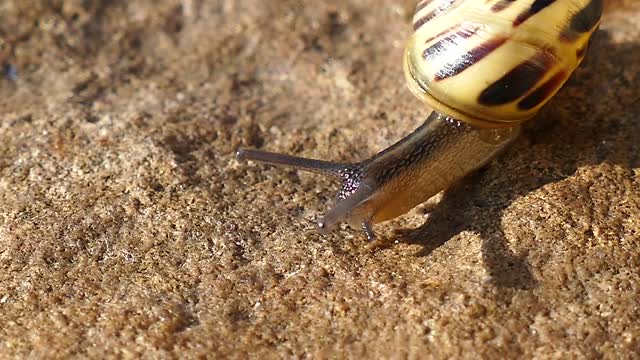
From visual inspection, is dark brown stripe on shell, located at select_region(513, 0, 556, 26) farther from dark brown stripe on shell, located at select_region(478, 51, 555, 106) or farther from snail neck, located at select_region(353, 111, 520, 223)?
snail neck, located at select_region(353, 111, 520, 223)

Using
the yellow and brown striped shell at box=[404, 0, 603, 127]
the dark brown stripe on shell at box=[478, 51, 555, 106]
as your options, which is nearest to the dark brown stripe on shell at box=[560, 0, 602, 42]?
the yellow and brown striped shell at box=[404, 0, 603, 127]

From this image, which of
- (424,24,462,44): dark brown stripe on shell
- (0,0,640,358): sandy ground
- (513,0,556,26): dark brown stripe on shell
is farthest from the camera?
(424,24,462,44): dark brown stripe on shell

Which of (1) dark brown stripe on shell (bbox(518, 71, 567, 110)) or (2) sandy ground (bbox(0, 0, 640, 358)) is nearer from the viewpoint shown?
(2) sandy ground (bbox(0, 0, 640, 358))

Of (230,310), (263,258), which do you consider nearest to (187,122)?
(263,258)

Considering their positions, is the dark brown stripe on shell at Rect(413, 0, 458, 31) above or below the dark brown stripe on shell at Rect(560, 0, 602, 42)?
above

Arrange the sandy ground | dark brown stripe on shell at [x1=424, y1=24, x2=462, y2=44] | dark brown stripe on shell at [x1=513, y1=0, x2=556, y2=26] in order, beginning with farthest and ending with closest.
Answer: dark brown stripe on shell at [x1=424, y1=24, x2=462, y2=44] < dark brown stripe on shell at [x1=513, y1=0, x2=556, y2=26] < the sandy ground

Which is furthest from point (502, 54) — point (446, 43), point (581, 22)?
point (581, 22)

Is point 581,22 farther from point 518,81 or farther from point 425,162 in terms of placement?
point 425,162
